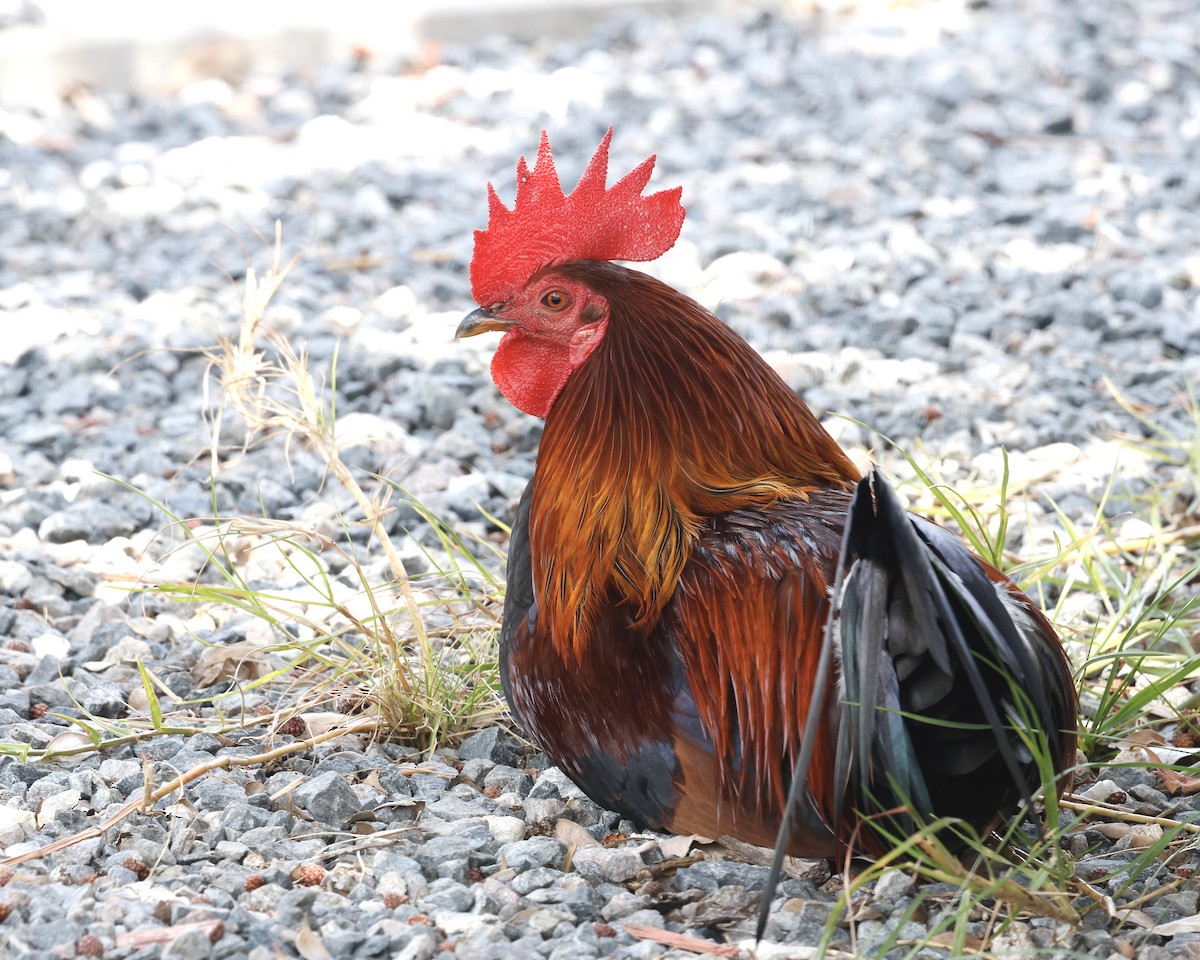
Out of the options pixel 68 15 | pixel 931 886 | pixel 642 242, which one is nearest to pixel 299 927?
pixel 931 886

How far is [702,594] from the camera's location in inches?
97.8

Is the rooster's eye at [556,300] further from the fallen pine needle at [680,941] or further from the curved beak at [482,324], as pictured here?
the fallen pine needle at [680,941]

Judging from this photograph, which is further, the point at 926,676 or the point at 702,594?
the point at 702,594

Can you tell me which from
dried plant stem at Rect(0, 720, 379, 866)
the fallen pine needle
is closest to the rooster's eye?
dried plant stem at Rect(0, 720, 379, 866)

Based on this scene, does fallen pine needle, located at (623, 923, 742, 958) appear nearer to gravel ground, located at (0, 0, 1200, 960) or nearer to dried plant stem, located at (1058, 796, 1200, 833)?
gravel ground, located at (0, 0, 1200, 960)

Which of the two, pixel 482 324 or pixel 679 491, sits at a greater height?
pixel 482 324

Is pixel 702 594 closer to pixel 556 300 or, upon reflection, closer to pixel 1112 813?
pixel 556 300

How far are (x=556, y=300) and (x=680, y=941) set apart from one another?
3.82ft

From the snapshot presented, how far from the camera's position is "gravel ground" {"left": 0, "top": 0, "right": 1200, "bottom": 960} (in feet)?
8.11

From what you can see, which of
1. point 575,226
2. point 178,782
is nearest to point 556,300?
point 575,226

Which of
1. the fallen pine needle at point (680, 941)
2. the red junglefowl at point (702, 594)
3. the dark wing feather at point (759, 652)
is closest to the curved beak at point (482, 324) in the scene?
the red junglefowl at point (702, 594)

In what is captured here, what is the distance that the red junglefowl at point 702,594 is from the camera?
2213 millimetres

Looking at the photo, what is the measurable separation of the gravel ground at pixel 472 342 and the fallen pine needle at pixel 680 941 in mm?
51

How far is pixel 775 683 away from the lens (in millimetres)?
2406
